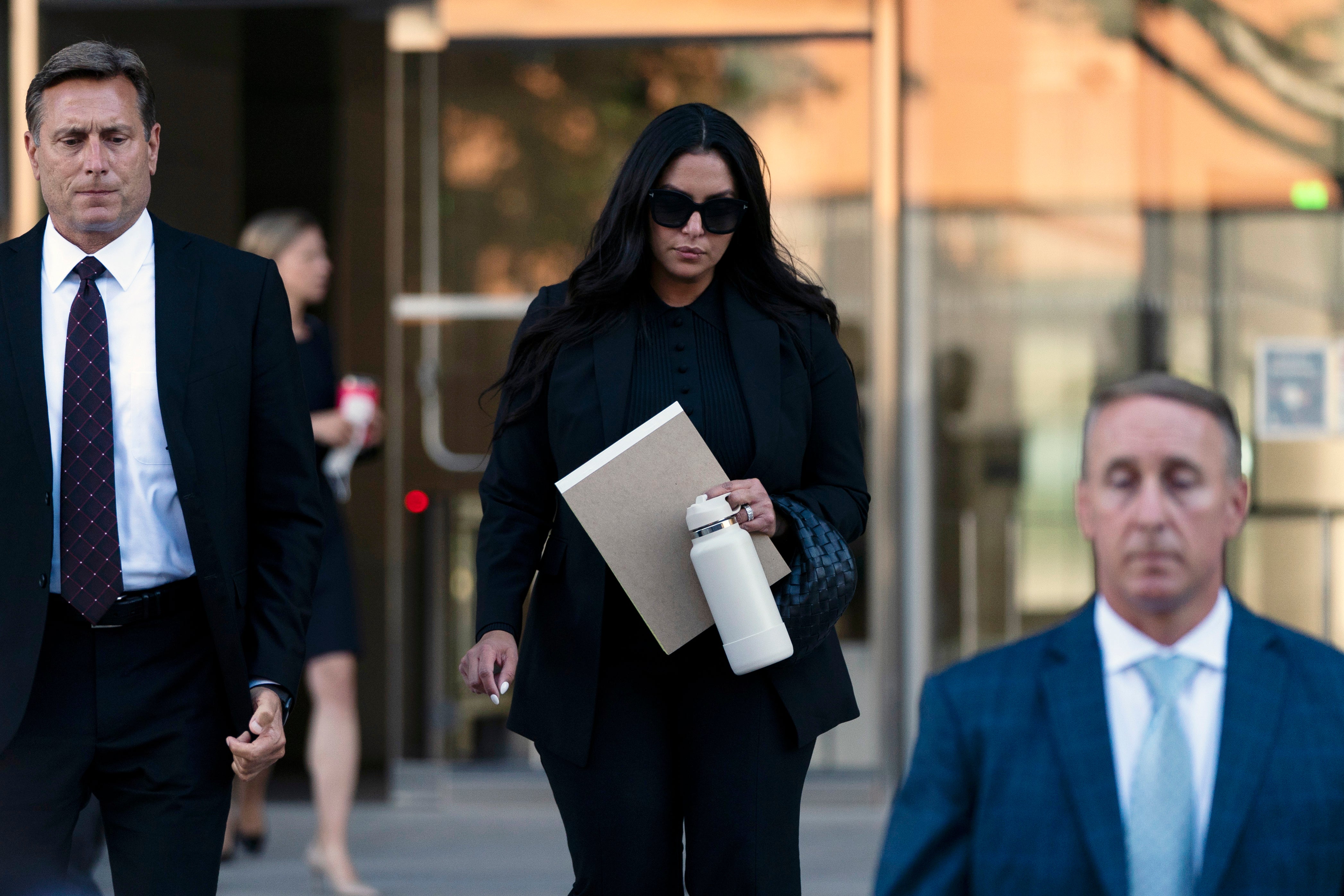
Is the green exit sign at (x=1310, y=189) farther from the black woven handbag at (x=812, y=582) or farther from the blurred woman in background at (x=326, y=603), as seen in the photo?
the black woven handbag at (x=812, y=582)

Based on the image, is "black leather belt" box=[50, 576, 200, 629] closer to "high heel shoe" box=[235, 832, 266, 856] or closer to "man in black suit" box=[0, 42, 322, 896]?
"man in black suit" box=[0, 42, 322, 896]

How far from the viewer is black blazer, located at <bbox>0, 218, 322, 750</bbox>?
2883mm

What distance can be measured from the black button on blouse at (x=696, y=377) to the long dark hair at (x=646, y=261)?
73 mm

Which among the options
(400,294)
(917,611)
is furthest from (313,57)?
(917,611)

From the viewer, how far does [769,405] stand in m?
3.17

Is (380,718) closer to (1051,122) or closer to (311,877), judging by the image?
(311,877)

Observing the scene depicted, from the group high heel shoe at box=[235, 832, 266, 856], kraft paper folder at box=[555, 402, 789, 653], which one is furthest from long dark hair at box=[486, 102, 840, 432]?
high heel shoe at box=[235, 832, 266, 856]

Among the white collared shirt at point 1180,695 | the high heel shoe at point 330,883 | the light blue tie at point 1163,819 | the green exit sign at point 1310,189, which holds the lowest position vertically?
the high heel shoe at point 330,883

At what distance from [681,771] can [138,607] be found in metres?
A: 1.02

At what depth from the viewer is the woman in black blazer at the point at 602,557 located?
3.13 meters

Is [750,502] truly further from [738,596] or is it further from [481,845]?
[481,845]

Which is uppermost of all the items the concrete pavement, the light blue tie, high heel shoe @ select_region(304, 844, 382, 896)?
the light blue tie

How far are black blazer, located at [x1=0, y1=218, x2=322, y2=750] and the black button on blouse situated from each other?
63 cm

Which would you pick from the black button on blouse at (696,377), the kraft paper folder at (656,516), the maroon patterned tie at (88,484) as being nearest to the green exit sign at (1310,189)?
the black button on blouse at (696,377)
